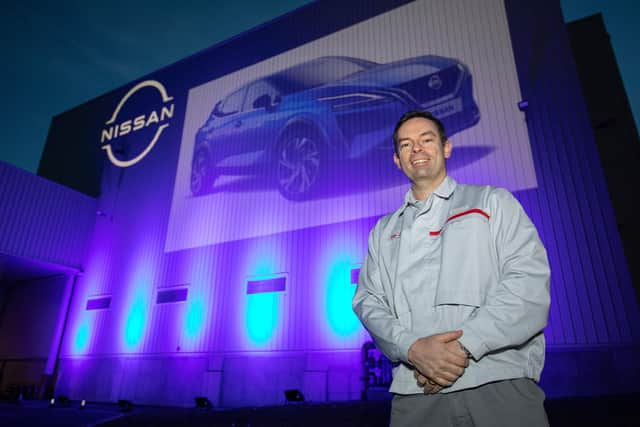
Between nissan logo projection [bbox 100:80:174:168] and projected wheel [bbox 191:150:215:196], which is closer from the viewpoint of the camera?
projected wheel [bbox 191:150:215:196]

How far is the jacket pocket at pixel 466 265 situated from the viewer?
108cm

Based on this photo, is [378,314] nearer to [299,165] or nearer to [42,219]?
[299,165]

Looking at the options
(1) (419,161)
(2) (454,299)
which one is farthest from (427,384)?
(1) (419,161)

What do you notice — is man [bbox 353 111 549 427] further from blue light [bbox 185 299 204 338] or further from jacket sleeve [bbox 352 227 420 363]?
blue light [bbox 185 299 204 338]

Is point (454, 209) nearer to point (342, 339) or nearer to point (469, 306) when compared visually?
point (469, 306)

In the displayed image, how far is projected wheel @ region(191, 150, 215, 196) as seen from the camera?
9.75 metres

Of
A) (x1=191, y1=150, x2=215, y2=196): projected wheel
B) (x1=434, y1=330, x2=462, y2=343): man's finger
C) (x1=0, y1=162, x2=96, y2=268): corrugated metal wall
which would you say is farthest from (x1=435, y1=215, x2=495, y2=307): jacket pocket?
(x1=0, y1=162, x2=96, y2=268): corrugated metal wall

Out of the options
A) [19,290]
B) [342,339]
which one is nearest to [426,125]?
[342,339]

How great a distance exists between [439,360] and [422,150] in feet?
2.31

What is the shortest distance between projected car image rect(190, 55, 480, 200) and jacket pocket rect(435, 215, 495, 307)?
20.6ft

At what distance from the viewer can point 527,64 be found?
688cm

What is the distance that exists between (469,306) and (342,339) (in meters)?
6.10

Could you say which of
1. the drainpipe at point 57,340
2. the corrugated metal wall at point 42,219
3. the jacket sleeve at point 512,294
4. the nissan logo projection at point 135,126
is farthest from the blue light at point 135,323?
the jacket sleeve at point 512,294

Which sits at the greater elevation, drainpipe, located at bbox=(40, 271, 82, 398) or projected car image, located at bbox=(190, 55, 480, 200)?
projected car image, located at bbox=(190, 55, 480, 200)
